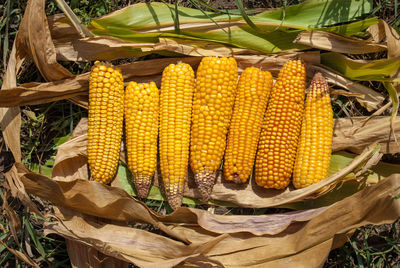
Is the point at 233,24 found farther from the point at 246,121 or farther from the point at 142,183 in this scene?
the point at 142,183

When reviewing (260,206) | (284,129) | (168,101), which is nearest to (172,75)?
(168,101)

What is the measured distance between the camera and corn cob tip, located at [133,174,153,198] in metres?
3.22

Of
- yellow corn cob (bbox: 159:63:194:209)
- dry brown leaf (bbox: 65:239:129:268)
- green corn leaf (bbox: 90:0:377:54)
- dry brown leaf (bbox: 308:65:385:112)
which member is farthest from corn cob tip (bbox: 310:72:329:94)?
dry brown leaf (bbox: 65:239:129:268)

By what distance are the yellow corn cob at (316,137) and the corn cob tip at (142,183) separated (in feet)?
4.39

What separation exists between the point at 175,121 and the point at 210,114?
12.3 inches

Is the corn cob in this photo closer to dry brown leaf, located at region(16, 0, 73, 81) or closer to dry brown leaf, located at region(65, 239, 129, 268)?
dry brown leaf, located at region(65, 239, 129, 268)

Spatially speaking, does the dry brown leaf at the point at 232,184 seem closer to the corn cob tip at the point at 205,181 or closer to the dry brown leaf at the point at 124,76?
the corn cob tip at the point at 205,181

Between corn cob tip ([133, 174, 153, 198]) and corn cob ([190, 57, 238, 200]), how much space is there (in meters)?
0.42

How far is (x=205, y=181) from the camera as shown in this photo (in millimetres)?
3180

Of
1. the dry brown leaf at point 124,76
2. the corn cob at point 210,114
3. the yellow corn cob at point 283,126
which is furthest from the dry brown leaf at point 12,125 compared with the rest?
the yellow corn cob at point 283,126

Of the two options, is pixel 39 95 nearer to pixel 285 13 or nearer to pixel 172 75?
pixel 172 75

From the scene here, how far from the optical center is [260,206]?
3291 millimetres

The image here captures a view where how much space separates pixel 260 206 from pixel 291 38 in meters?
1.56

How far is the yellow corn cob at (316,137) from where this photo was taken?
3.10m
